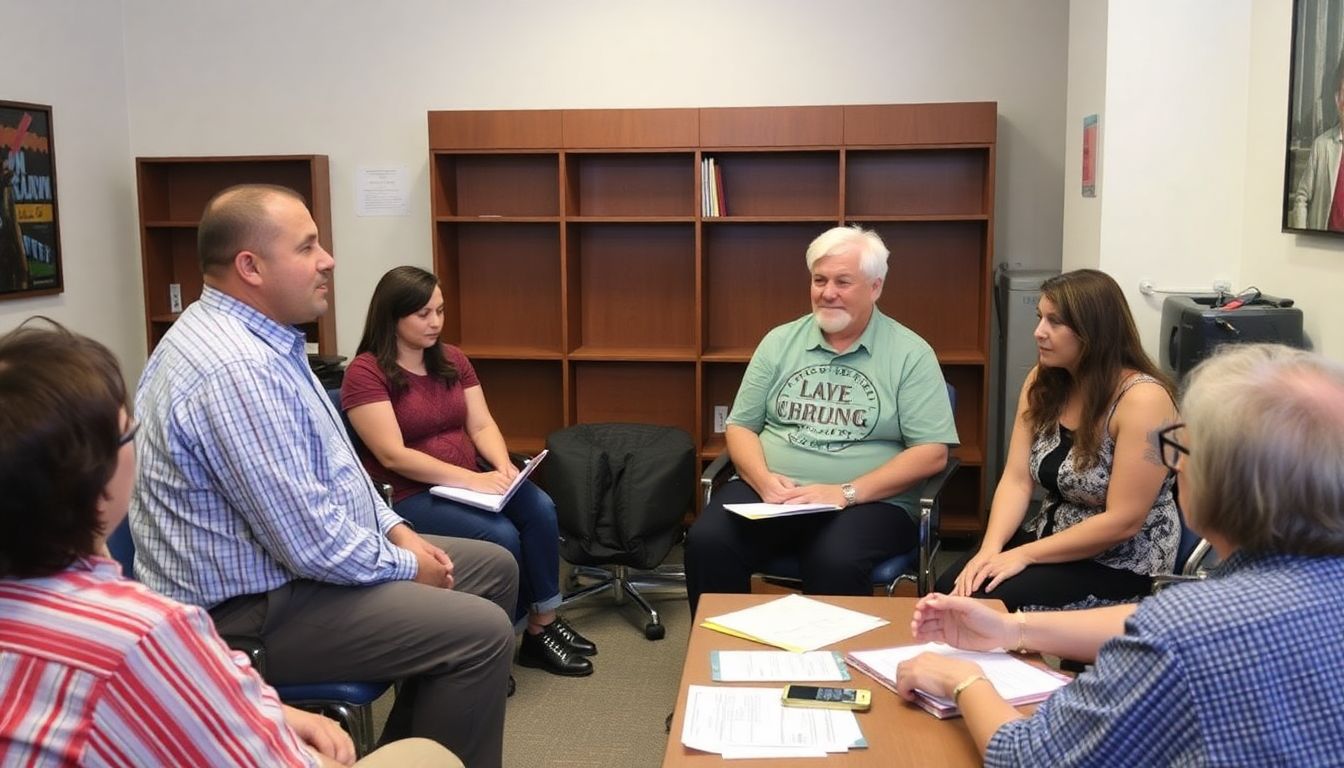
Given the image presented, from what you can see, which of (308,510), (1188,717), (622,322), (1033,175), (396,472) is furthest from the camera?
(622,322)

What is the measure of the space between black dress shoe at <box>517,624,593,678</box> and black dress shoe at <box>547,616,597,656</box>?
0.01m

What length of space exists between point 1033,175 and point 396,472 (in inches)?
112

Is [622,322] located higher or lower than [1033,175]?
lower

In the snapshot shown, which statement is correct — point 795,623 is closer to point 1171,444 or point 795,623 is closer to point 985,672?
point 985,672

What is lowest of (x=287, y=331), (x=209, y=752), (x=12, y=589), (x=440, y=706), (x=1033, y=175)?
(x=440, y=706)

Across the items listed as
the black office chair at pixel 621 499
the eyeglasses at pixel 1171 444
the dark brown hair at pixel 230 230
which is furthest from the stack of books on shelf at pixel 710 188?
the eyeglasses at pixel 1171 444

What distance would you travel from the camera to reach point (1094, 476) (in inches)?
96.4

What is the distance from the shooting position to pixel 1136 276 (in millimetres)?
3436

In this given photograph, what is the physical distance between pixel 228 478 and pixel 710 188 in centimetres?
275

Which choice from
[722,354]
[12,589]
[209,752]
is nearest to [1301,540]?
[209,752]

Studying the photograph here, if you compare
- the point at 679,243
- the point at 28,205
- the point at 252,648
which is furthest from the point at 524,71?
the point at 252,648

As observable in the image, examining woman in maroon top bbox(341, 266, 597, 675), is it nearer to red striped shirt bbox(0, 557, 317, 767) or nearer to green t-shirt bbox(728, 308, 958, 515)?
green t-shirt bbox(728, 308, 958, 515)

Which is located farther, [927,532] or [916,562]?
[916,562]

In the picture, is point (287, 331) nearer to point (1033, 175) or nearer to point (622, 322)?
point (622, 322)
